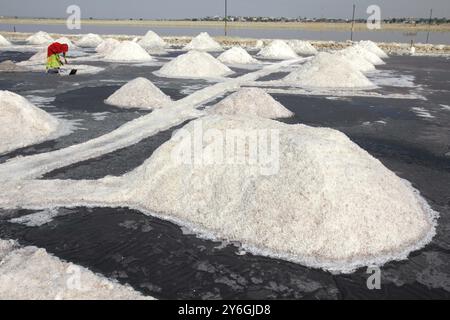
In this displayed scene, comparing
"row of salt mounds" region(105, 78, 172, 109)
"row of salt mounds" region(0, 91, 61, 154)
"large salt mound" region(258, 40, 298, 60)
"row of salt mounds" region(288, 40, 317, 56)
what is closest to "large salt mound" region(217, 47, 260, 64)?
"large salt mound" region(258, 40, 298, 60)

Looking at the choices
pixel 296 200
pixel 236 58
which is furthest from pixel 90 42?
pixel 296 200

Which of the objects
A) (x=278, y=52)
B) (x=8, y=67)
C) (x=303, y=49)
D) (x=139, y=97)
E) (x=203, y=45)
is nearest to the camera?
(x=139, y=97)

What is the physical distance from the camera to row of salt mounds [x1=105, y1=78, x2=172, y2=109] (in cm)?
1445

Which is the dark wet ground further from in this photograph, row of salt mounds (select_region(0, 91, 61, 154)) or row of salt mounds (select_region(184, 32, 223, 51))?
row of salt mounds (select_region(184, 32, 223, 51))

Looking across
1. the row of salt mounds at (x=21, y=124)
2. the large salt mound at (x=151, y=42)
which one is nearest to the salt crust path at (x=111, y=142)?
the row of salt mounds at (x=21, y=124)

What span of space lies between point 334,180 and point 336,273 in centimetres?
147

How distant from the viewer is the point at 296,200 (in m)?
6.15

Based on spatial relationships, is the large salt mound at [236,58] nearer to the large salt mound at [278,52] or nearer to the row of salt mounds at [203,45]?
the large salt mound at [278,52]

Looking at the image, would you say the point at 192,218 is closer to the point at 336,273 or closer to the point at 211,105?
the point at 336,273

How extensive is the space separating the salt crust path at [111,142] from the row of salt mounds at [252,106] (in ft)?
2.96

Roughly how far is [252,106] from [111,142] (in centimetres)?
468

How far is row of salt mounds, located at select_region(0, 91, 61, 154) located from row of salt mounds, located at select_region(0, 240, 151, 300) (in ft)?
18.4

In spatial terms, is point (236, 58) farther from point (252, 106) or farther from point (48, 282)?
point (48, 282)

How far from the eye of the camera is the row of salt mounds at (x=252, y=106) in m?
13.1
